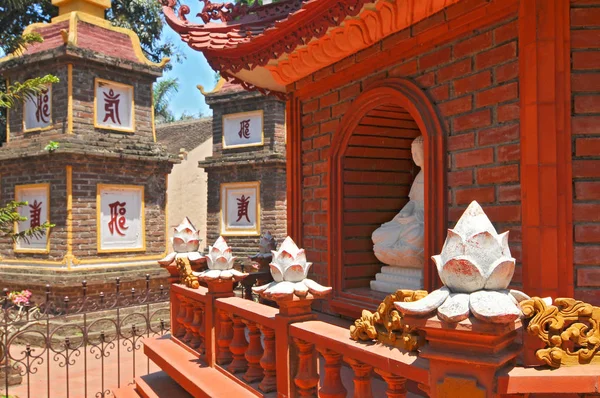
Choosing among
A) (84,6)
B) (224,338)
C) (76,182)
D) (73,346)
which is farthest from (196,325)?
(84,6)

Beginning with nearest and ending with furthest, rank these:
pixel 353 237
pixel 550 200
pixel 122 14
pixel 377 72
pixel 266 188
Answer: pixel 550 200, pixel 377 72, pixel 353 237, pixel 266 188, pixel 122 14

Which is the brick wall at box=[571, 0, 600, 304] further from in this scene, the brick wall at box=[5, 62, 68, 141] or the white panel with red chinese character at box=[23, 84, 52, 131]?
the white panel with red chinese character at box=[23, 84, 52, 131]

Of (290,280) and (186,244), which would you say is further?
(186,244)

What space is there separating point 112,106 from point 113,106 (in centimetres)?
3

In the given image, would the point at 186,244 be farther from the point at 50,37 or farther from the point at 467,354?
the point at 50,37

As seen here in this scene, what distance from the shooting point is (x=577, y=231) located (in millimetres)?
2883

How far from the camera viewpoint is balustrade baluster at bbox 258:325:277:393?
3582 mm

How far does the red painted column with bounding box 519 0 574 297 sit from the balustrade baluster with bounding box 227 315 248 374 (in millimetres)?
2253

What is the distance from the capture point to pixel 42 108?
489 inches

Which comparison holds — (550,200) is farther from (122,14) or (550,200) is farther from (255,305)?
(122,14)

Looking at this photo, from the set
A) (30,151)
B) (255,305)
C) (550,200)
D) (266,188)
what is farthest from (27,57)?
(550,200)

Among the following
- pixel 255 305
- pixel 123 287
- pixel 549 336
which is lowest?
pixel 123 287

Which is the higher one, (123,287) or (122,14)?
(122,14)

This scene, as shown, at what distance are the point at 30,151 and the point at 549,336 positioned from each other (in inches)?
490
